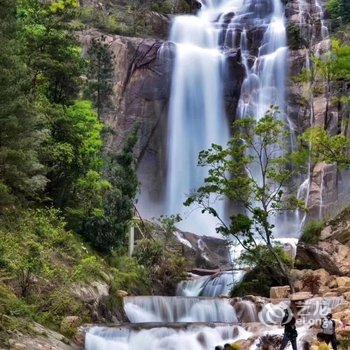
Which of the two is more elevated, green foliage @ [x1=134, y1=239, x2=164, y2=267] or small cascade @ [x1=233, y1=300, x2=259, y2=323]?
green foliage @ [x1=134, y1=239, x2=164, y2=267]

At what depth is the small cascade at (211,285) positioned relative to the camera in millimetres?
29141

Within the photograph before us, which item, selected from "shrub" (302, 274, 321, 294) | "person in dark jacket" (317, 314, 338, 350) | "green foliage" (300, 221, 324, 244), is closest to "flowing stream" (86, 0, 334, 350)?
"green foliage" (300, 221, 324, 244)

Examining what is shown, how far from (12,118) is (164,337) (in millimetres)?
8680

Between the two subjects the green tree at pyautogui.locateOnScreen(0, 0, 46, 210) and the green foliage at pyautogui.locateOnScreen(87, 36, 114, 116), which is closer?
the green tree at pyautogui.locateOnScreen(0, 0, 46, 210)

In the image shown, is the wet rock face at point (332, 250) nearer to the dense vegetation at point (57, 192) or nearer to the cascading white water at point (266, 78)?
the dense vegetation at point (57, 192)

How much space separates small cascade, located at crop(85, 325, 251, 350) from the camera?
1673cm

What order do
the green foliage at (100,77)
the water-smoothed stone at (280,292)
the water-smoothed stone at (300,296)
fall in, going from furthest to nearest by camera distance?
the green foliage at (100,77)
the water-smoothed stone at (280,292)
the water-smoothed stone at (300,296)

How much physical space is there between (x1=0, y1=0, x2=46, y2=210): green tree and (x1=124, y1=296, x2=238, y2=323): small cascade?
7.12 meters

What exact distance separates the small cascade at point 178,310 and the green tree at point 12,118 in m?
7.12

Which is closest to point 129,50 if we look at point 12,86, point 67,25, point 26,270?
point 67,25

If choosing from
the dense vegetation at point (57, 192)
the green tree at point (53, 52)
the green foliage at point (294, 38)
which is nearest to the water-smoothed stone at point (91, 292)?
the dense vegetation at point (57, 192)

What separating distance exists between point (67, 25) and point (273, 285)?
16472 millimetres

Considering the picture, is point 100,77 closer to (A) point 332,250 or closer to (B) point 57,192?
(B) point 57,192
